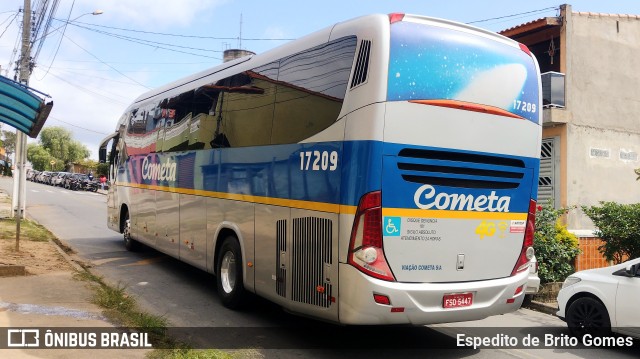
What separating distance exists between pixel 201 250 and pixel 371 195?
4.29 metres

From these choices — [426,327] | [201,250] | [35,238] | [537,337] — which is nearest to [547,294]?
[537,337]

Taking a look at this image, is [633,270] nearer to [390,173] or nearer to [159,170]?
[390,173]

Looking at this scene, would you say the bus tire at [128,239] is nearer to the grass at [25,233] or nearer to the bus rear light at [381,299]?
the grass at [25,233]

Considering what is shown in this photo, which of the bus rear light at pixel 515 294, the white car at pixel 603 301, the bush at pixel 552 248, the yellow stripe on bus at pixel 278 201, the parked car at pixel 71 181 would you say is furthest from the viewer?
the parked car at pixel 71 181

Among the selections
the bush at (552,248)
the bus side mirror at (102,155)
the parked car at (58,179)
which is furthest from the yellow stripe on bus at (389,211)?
the parked car at (58,179)

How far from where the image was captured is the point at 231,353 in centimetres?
550

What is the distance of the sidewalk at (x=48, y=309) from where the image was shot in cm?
502

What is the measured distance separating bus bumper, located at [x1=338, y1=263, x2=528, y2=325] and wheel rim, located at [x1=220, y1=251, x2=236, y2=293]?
273 cm

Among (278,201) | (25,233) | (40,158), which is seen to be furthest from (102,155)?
(40,158)

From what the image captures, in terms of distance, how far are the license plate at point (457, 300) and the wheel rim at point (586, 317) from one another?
2423 mm

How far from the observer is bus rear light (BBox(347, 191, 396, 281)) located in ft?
16.2

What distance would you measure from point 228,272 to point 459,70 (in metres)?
4.34

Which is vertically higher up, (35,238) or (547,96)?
(547,96)

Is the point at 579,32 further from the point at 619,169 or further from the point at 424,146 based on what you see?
the point at 424,146
